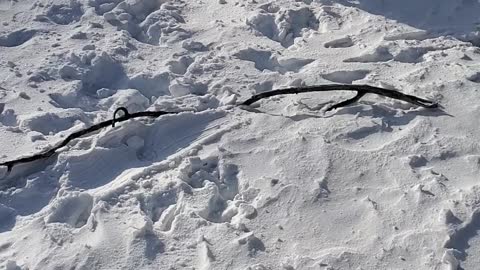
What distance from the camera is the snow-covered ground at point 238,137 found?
11.3ft

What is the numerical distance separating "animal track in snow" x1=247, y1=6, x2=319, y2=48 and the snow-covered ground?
15 mm

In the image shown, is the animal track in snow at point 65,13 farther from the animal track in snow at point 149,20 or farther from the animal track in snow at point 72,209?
the animal track in snow at point 72,209

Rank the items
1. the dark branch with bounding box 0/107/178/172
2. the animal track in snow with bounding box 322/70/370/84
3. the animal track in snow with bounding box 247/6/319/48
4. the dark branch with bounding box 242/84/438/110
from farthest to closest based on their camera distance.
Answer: the animal track in snow with bounding box 247/6/319/48 < the animal track in snow with bounding box 322/70/370/84 < the dark branch with bounding box 242/84/438/110 < the dark branch with bounding box 0/107/178/172

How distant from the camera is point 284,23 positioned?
201 inches

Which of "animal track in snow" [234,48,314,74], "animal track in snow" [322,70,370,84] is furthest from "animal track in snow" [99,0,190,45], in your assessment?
"animal track in snow" [322,70,370,84]

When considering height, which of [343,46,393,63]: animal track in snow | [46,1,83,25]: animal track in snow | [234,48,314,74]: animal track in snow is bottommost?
[234,48,314,74]: animal track in snow

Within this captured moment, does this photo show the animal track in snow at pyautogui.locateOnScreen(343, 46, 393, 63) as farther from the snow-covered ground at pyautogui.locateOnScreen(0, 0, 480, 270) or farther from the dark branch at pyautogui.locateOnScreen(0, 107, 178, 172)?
the dark branch at pyautogui.locateOnScreen(0, 107, 178, 172)

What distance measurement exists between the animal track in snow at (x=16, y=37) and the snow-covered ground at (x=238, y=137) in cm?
1

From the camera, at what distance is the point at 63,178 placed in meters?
3.92

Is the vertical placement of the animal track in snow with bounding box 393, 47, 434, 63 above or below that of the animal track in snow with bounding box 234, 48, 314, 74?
above

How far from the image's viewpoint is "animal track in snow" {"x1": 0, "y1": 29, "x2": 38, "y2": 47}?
16.8 feet

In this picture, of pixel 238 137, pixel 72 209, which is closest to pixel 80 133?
pixel 72 209

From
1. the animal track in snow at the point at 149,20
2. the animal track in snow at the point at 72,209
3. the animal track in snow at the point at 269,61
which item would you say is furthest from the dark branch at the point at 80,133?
the animal track in snow at the point at 149,20

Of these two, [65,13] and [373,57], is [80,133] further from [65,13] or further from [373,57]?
[373,57]
